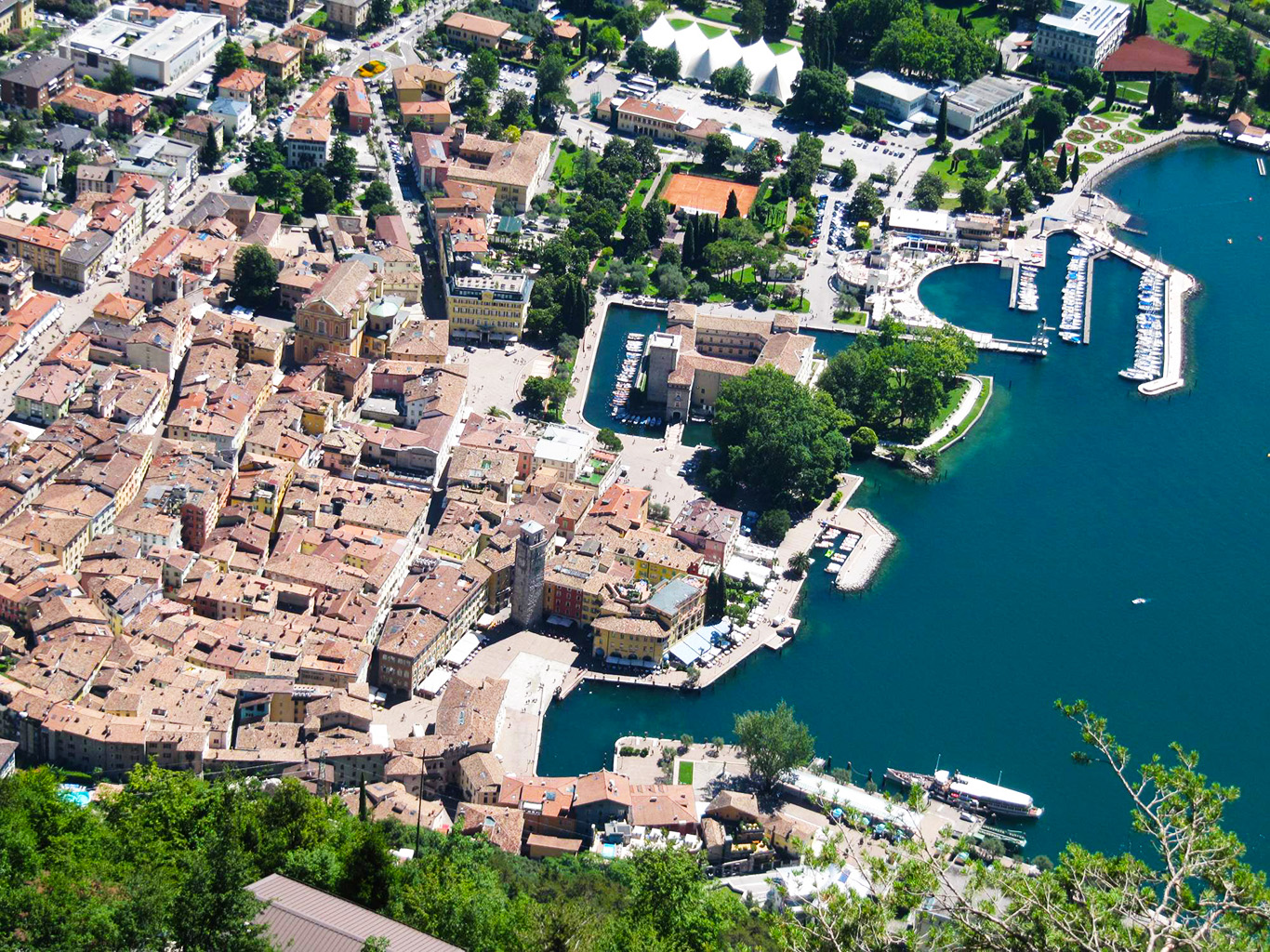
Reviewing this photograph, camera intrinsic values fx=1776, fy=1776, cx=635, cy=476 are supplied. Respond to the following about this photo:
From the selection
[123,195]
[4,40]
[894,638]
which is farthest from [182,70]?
[894,638]

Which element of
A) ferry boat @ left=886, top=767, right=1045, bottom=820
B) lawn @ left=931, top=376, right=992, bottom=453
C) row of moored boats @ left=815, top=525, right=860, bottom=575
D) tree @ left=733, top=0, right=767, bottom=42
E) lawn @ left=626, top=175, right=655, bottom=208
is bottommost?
ferry boat @ left=886, top=767, right=1045, bottom=820

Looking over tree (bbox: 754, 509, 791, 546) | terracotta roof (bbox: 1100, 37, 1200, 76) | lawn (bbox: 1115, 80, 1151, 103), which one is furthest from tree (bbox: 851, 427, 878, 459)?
terracotta roof (bbox: 1100, 37, 1200, 76)

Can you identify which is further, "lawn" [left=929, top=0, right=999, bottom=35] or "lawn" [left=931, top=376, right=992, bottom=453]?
"lawn" [left=929, top=0, right=999, bottom=35]

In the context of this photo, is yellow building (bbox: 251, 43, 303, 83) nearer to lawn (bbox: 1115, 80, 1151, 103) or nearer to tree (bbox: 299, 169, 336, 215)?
tree (bbox: 299, 169, 336, 215)

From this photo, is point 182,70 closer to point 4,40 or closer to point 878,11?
point 4,40

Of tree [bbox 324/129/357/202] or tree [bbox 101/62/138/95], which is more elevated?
tree [bbox 101/62/138/95]

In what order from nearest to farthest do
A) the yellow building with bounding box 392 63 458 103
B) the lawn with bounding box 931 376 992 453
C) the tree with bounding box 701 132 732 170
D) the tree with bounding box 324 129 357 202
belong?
1. the lawn with bounding box 931 376 992 453
2. the tree with bounding box 324 129 357 202
3. the tree with bounding box 701 132 732 170
4. the yellow building with bounding box 392 63 458 103

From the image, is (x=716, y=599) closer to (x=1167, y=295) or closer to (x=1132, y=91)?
(x=1167, y=295)
